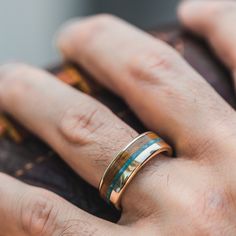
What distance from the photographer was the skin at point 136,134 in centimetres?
52

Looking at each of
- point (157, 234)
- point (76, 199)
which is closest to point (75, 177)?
point (76, 199)

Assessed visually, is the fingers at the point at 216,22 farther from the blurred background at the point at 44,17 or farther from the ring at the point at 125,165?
the blurred background at the point at 44,17

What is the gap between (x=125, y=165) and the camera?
525mm

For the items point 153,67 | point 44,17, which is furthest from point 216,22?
point 44,17

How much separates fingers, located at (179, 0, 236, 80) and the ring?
0.22 meters

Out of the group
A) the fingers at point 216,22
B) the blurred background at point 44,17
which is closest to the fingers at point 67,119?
the fingers at point 216,22

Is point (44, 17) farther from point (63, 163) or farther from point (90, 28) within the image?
point (63, 163)

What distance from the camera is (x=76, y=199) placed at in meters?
0.58

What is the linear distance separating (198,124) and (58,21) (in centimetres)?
121

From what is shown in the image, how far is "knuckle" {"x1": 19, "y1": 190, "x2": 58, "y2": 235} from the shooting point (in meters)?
0.53

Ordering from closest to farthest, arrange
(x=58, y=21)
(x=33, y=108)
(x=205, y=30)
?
1. (x=33, y=108)
2. (x=205, y=30)
3. (x=58, y=21)

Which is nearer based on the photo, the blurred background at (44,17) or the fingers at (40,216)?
the fingers at (40,216)

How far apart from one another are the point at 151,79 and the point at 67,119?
0.13m

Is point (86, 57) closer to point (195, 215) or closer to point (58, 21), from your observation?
point (195, 215)
